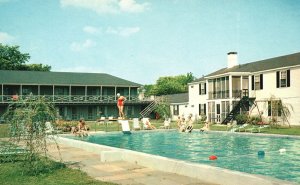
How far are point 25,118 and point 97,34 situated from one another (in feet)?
94.5

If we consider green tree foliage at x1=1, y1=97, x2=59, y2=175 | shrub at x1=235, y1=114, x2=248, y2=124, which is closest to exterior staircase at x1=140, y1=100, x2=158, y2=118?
shrub at x1=235, y1=114, x2=248, y2=124

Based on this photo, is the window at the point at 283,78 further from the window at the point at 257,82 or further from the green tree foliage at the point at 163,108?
the green tree foliage at the point at 163,108

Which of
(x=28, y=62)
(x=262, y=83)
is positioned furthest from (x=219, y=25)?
(x=28, y=62)

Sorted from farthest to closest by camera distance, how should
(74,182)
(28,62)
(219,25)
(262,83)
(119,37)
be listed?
(28,62) < (119,37) < (262,83) < (219,25) < (74,182)

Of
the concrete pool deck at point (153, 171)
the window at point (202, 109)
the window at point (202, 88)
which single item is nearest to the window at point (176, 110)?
the window at point (202, 109)

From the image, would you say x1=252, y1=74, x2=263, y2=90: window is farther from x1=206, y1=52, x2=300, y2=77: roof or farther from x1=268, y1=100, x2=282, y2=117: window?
x1=268, y1=100, x2=282, y2=117: window

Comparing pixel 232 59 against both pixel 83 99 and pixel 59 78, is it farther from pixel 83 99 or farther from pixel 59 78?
pixel 59 78

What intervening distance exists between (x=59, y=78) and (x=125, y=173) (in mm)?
43616

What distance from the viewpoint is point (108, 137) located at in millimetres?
22922

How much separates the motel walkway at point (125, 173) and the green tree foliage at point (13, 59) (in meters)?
61.3

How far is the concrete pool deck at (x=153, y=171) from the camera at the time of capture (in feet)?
22.7

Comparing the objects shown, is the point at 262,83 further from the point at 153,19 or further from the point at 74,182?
the point at 74,182

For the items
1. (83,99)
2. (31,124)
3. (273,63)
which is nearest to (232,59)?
(273,63)

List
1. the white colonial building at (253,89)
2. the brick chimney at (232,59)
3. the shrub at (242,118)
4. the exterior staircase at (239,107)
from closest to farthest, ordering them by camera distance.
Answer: the white colonial building at (253,89) → the shrub at (242,118) → the exterior staircase at (239,107) → the brick chimney at (232,59)
